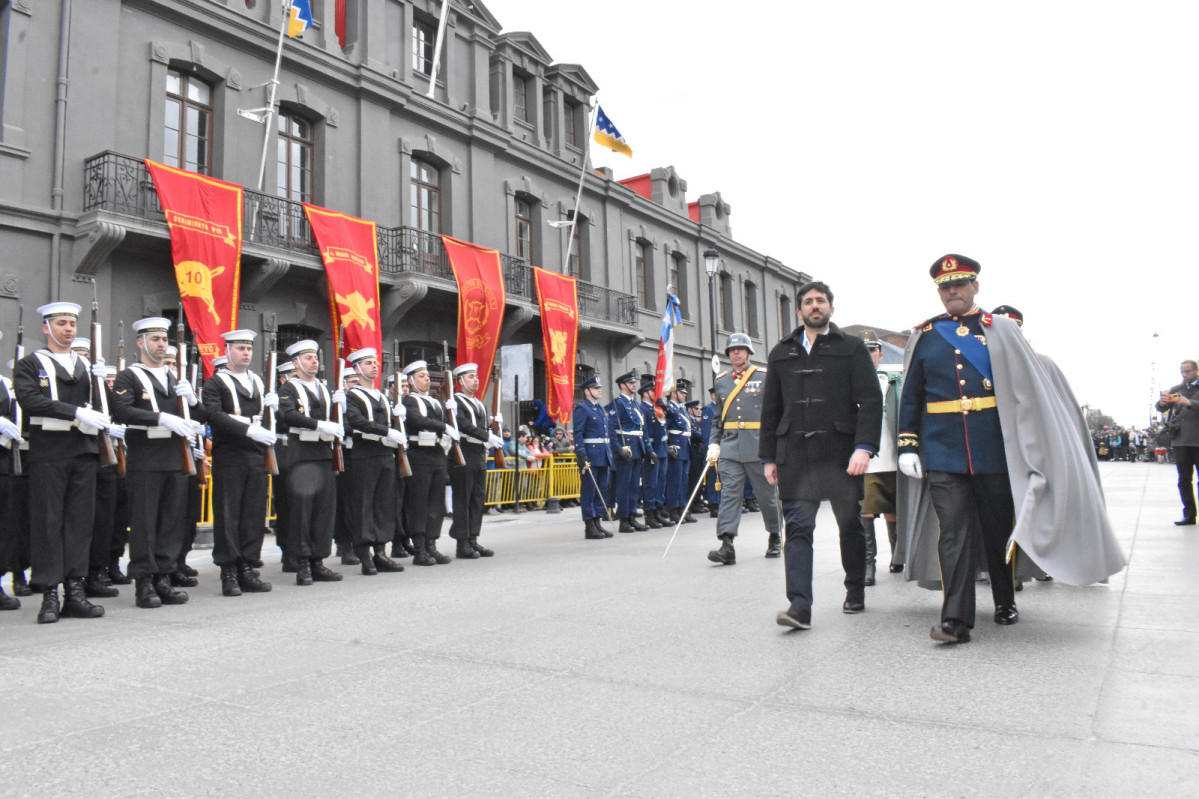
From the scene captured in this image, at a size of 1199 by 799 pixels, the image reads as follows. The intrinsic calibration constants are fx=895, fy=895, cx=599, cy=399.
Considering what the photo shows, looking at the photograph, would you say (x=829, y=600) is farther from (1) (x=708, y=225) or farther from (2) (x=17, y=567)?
(1) (x=708, y=225)

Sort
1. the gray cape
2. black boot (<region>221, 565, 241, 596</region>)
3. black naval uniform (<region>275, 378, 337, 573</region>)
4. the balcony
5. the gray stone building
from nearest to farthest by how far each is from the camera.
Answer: the gray cape → black boot (<region>221, 565, 241, 596</region>) → black naval uniform (<region>275, 378, 337, 573</region>) → the gray stone building → the balcony

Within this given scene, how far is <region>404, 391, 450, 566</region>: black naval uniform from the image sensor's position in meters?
8.71

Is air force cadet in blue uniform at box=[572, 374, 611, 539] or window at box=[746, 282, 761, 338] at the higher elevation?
window at box=[746, 282, 761, 338]

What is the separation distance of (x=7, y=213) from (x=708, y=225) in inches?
998

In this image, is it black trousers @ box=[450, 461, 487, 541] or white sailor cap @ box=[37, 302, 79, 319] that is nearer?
white sailor cap @ box=[37, 302, 79, 319]

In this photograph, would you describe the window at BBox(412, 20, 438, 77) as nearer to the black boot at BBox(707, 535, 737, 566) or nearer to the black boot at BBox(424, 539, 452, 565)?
the black boot at BBox(424, 539, 452, 565)

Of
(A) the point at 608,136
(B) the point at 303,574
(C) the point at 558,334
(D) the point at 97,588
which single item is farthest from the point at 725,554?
(A) the point at 608,136

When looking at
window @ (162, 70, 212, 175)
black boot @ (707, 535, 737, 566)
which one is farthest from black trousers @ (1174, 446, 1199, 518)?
window @ (162, 70, 212, 175)

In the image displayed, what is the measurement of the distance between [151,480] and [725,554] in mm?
4679

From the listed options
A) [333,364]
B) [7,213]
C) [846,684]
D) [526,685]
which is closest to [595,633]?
[526,685]

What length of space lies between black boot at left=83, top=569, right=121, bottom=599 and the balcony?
8636 mm

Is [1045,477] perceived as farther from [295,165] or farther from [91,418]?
[295,165]

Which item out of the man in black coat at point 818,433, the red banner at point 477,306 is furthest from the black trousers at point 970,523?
the red banner at point 477,306

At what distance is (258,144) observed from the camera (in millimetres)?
17141
